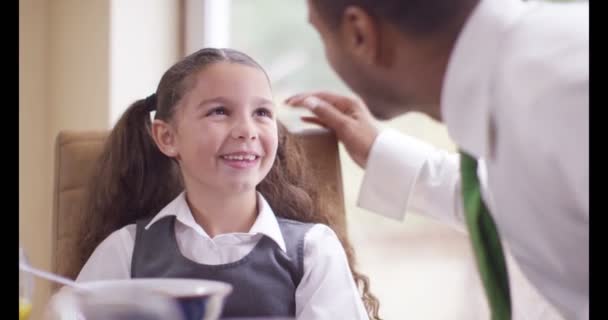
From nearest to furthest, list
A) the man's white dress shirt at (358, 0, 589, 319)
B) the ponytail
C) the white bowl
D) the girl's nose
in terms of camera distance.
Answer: the man's white dress shirt at (358, 0, 589, 319), the white bowl, the girl's nose, the ponytail

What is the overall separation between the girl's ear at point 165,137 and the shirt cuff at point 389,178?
0.17 metres

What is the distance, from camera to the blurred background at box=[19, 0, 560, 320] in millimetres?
750

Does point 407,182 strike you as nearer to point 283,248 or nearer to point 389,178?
point 389,178

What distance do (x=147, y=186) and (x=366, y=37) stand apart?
369 mm

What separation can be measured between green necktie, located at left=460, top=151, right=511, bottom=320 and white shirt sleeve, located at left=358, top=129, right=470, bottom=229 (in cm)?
18

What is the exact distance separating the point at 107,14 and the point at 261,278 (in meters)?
0.34

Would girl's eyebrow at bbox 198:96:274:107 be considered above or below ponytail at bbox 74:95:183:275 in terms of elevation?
above

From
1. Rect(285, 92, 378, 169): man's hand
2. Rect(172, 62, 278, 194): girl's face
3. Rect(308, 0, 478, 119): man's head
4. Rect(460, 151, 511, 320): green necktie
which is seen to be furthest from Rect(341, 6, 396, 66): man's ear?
Rect(285, 92, 378, 169): man's hand

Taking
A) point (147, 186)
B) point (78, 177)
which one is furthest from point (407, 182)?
point (78, 177)

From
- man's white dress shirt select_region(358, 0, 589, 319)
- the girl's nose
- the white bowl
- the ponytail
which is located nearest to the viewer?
man's white dress shirt select_region(358, 0, 589, 319)

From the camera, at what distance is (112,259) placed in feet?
2.25

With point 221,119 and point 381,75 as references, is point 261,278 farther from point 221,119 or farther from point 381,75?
point 381,75

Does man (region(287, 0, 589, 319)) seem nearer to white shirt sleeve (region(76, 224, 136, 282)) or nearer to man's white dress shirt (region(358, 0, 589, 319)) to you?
man's white dress shirt (region(358, 0, 589, 319))
